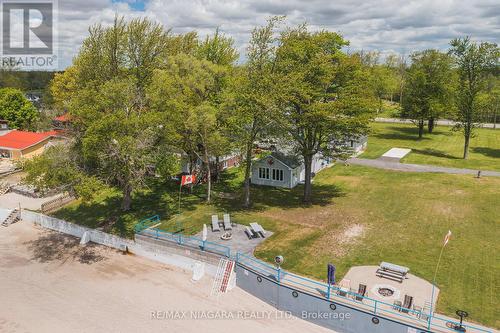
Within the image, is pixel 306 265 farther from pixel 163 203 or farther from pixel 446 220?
pixel 163 203

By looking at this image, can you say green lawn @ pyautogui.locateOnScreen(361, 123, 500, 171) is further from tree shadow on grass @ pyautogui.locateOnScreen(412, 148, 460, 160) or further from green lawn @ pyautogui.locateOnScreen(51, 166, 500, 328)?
green lawn @ pyautogui.locateOnScreen(51, 166, 500, 328)

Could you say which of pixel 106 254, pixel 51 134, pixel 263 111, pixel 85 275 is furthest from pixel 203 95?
pixel 51 134

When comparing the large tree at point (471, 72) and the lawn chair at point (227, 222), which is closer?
the lawn chair at point (227, 222)

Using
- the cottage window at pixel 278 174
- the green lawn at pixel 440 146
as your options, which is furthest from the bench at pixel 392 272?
the green lawn at pixel 440 146

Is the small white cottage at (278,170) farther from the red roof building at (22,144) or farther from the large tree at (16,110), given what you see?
the large tree at (16,110)

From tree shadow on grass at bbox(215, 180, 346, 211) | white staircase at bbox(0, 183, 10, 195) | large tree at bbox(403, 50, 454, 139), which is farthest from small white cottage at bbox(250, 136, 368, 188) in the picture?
white staircase at bbox(0, 183, 10, 195)

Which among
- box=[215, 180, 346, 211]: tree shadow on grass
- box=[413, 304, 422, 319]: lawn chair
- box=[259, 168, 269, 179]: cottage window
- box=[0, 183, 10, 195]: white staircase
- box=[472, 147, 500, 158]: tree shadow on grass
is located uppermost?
box=[472, 147, 500, 158]: tree shadow on grass

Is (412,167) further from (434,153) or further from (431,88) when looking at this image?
(431,88)
